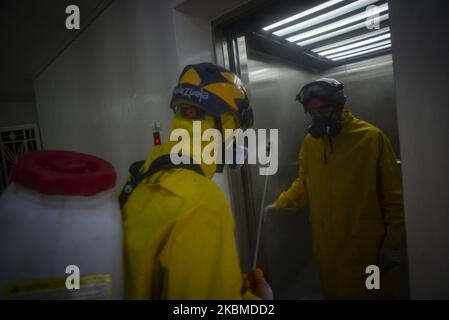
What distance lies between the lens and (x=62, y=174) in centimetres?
55

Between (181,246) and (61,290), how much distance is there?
0.85ft

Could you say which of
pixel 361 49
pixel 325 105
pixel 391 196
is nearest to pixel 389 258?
pixel 391 196

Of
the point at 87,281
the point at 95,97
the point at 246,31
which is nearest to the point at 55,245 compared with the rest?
the point at 87,281

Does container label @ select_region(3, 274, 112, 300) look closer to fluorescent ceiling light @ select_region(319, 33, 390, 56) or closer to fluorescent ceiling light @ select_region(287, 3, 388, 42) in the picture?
fluorescent ceiling light @ select_region(287, 3, 388, 42)

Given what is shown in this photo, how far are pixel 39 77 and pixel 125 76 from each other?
1.89 meters

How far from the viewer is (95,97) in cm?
201

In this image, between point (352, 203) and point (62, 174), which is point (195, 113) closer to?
point (62, 174)

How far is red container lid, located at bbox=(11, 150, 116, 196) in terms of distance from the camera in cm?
53

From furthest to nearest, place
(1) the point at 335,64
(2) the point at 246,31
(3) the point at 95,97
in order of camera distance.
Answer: (1) the point at 335,64, (3) the point at 95,97, (2) the point at 246,31

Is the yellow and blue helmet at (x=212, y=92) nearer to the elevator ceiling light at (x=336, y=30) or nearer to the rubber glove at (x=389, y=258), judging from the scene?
the elevator ceiling light at (x=336, y=30)

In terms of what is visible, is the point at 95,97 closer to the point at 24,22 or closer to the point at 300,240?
the point at 24,22

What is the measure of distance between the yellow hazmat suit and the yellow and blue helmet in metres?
0.30

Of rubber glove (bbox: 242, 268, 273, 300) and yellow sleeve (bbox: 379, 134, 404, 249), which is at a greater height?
yellow sleeve (bbox: 379, 134, 404, 249)

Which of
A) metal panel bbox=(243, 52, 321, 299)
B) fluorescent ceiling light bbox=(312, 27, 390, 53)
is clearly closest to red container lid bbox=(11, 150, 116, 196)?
metal panel bbox=(243, 52, 321, 299)
